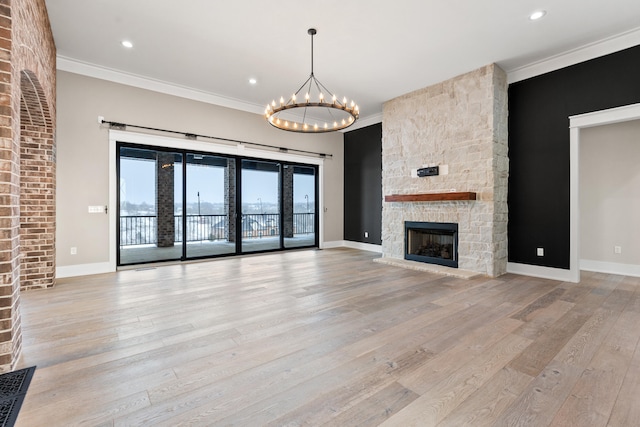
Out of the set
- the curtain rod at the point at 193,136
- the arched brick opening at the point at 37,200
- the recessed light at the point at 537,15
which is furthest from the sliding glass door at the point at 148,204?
the recessed light at the point at 537,15

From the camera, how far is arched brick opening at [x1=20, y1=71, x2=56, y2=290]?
4.05m

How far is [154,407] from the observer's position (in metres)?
1.67

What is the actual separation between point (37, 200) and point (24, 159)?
0.59 meters

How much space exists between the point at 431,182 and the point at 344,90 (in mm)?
A: 2571

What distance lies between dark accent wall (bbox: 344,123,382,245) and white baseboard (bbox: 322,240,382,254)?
10cm

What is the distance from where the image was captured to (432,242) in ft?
19.5

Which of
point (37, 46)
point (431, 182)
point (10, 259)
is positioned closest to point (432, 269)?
point (431, 182)

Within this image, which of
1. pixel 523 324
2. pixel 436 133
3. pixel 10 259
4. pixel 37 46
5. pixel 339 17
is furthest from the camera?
pixel 436 133

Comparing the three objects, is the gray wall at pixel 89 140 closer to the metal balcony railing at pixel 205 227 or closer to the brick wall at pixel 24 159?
the brick wall at pixel 24 159

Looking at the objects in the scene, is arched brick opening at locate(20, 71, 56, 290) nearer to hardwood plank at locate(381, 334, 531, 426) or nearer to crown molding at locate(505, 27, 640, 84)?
hardwood plank at locate(381, 334, 531, 426)

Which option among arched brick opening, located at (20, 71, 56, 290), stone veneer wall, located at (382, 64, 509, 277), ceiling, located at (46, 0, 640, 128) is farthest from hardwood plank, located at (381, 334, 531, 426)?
arched brick opening, located at (20, 71, 56, 290)

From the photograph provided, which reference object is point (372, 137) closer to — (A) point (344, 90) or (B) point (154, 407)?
(A) point (344, 90)

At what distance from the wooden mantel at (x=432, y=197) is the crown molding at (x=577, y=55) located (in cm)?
219

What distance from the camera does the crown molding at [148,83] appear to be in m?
4.80
